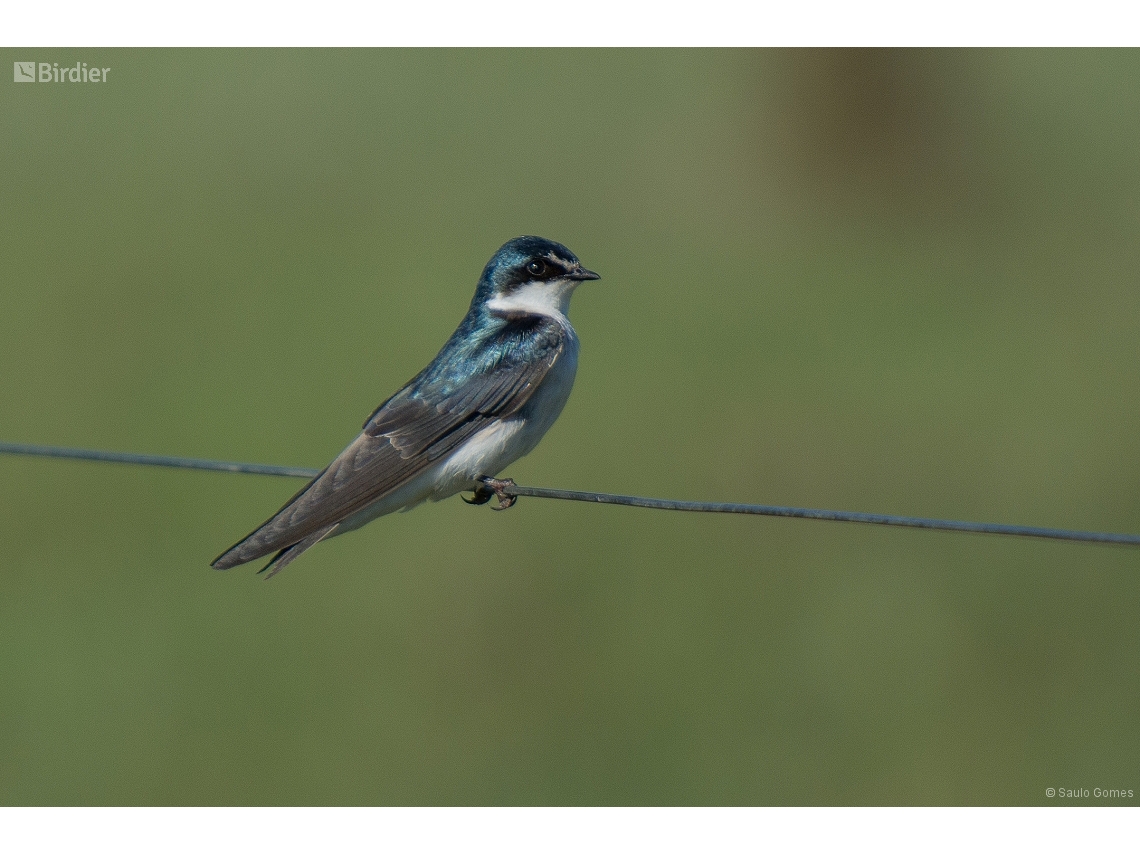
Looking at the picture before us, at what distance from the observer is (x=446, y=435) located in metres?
3.97

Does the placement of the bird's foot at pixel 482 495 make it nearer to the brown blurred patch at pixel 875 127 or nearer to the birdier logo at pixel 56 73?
the brown blurred patch at pixel 875 127

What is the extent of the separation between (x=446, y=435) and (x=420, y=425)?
0.27 feet

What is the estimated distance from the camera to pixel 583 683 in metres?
5.84

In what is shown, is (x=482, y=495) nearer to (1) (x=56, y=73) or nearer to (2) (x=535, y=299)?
(2) (x=535, y=299)

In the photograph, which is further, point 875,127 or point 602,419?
point 875,127

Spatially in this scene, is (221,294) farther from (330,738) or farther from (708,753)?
(708,753)

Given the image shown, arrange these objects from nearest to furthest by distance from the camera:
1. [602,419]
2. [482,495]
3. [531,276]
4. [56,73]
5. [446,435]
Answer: [446,435] → [482,495] → [531,276] → [602,419] → [56,73]

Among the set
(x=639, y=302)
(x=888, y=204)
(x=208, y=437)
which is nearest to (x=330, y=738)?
(x=208, y=437)

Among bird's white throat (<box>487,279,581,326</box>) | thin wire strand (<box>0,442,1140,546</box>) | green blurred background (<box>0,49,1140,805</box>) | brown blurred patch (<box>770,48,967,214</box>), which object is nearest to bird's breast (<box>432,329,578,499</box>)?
thin wire strand (<box>0,442,1140,546</box>)

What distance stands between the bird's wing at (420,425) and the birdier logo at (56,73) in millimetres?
8909

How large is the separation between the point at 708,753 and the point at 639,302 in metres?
4.78

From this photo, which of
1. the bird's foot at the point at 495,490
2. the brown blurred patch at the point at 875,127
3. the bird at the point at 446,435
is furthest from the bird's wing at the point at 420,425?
the brown blurred patch at the point at 875,127

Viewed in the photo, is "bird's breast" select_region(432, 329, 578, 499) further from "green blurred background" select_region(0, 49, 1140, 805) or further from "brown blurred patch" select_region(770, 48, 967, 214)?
"brown blurred patch" select_region(770, 48, 967, 214)

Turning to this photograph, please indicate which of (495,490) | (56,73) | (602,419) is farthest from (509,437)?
(56,73)
